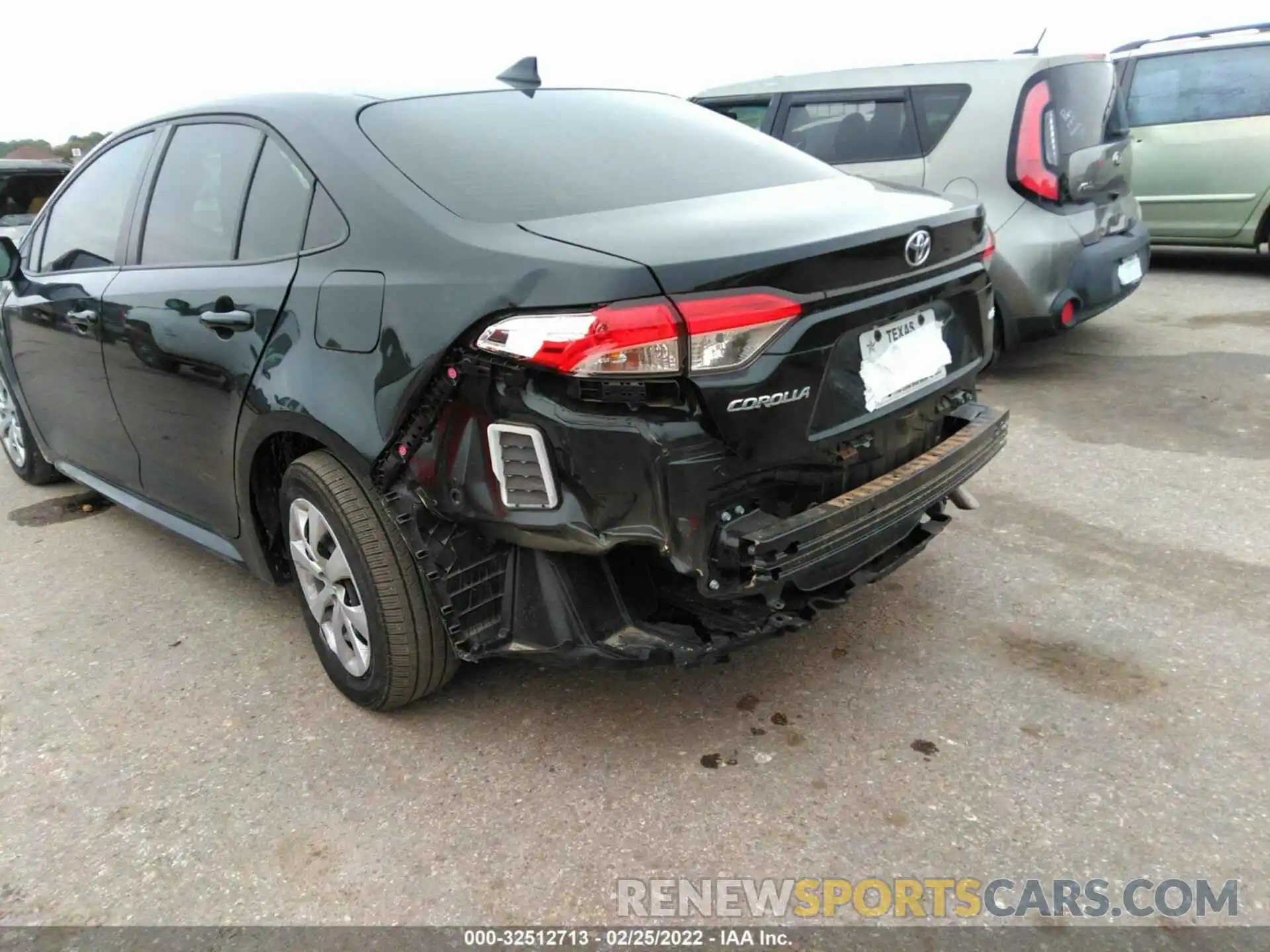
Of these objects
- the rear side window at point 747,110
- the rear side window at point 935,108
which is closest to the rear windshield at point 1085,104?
the rear side window at point 935,108

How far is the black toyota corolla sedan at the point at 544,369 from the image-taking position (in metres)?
2.03

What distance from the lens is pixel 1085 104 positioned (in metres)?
5.22

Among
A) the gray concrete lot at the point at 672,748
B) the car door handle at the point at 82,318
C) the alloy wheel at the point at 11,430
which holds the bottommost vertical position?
the gray concrete lot at the point at 672,748

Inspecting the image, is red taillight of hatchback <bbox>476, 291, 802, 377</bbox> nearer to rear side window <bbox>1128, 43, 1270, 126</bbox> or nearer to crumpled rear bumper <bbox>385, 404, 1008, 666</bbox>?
crumpled rear bumper <bbox>385, 404, 1008, 666</bbox>

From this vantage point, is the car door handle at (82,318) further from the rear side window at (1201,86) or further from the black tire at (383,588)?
the rear side window at (1201,86)

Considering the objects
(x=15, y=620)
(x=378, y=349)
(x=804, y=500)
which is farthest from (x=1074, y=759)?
(x=15, y=620)

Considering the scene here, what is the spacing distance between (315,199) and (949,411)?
1815 mm

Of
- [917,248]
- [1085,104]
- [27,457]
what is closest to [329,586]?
[917,248]

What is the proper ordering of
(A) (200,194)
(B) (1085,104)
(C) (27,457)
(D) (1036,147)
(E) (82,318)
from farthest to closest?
(B) (1085,104), (D) (1036,147), (C) (27,457), (E) (82,318), (A) (200,194)

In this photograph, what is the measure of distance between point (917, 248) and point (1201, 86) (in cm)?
654

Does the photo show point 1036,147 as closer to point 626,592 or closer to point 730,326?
point 730,326

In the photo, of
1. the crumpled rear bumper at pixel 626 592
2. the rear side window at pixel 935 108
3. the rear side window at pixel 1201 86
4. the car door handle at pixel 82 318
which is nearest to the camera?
the crumpled rear bumper at pixel 626 592

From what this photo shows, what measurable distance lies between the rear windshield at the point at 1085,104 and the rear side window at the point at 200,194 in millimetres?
4098

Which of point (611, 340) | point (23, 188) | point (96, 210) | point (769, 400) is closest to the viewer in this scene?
point (611, 340)
